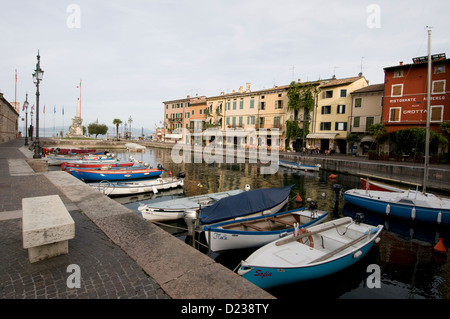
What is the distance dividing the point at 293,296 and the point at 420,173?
24369 millimetres

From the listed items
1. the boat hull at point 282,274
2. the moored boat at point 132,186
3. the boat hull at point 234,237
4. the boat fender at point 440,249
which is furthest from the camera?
the moored boat at point 132,186

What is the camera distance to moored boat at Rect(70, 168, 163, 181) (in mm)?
→ 23373

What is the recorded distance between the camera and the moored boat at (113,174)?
76.7 ft

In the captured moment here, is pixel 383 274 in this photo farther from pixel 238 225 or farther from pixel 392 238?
pixel 238 225

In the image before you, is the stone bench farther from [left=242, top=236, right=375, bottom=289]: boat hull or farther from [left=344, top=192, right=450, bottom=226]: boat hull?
[left=344, top=192, right=450, bottom=226]: boat hull

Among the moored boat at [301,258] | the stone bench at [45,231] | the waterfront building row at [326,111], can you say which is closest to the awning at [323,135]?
the waterfront building row at [326,111]

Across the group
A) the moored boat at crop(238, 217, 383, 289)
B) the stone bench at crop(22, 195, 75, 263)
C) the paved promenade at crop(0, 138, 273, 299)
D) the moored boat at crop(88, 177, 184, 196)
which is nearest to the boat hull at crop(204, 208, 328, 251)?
the moored boat at crop(238, 217, 383, 289)

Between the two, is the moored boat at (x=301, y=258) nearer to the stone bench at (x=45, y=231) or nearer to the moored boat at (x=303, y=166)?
the stone bench at (x=45, y=231)

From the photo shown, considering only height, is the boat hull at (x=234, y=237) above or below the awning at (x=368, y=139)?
below

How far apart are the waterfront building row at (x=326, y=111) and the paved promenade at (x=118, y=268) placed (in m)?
38.1

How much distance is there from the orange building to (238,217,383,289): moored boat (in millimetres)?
31349

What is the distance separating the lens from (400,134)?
32312 mm

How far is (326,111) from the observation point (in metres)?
45.7

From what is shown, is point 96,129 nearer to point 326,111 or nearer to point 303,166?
point 326,111
